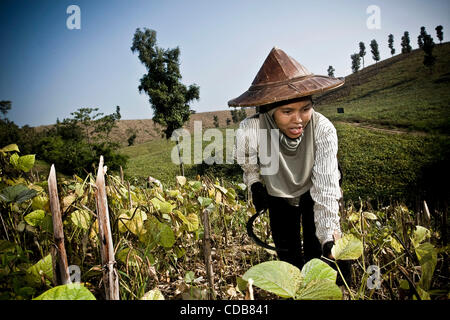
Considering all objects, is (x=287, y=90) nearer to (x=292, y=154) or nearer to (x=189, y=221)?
(x=292, y=154)

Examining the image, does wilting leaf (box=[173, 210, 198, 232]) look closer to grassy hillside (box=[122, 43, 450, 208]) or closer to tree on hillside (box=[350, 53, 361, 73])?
grassy hillside (box=[122, 43, 450, 208])

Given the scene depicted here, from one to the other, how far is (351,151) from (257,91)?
2216 centimetres

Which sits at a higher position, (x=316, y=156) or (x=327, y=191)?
(x=316, y=156)

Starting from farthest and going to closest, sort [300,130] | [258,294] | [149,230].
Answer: [300,130] < [258,294] < [149,230]

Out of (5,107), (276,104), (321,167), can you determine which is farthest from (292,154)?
(5,107)

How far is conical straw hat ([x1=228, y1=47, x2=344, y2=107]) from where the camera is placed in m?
1.29

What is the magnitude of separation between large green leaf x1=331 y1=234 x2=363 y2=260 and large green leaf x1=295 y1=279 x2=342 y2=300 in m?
0.20

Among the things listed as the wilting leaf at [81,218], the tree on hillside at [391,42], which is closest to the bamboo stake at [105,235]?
the wilting leaf at [81,218]

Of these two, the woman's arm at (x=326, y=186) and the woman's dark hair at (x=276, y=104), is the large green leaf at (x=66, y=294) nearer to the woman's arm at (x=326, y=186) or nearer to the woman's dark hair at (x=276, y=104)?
the woman's arm at (x=326, y=186)

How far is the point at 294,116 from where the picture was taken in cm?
145
